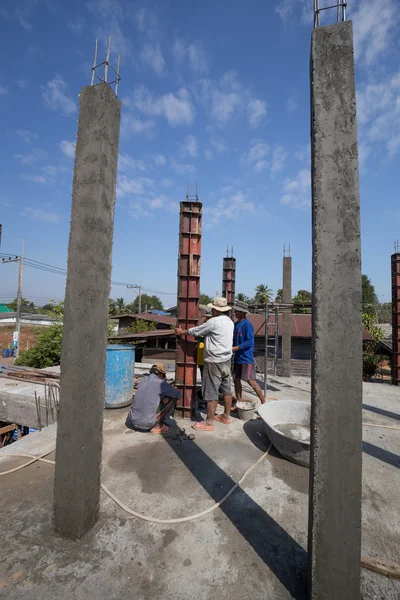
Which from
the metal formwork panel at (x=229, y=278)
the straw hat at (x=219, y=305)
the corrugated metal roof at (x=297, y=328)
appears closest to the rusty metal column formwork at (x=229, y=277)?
the metal formwork panel at (x=229, y=278)

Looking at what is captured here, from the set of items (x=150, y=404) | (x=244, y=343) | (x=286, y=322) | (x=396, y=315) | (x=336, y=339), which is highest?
(x=396, y=315)

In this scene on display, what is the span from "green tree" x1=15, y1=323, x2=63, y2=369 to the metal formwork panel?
8.37 metres

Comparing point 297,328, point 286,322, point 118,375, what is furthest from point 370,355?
point 118,375

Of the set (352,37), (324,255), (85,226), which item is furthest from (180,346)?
(352,37)

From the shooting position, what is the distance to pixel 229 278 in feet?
31.1

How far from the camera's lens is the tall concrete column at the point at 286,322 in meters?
9.91

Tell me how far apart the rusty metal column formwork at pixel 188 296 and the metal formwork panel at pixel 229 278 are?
3765 millimetres

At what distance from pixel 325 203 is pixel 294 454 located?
10.4 ft

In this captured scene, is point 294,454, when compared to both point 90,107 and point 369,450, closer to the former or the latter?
point 369,450

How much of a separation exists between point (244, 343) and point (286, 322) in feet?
15.7

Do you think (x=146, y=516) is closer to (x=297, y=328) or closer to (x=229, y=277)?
(x=229, y=277)

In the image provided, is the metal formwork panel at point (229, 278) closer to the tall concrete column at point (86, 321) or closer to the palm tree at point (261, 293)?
the tall concrete column at point (86, 321)

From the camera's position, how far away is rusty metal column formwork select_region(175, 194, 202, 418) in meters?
5.48

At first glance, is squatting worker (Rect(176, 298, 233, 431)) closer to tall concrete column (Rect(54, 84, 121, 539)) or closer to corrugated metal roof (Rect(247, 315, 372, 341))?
tall concrete column (Rect(54, 84, 121, 539))
